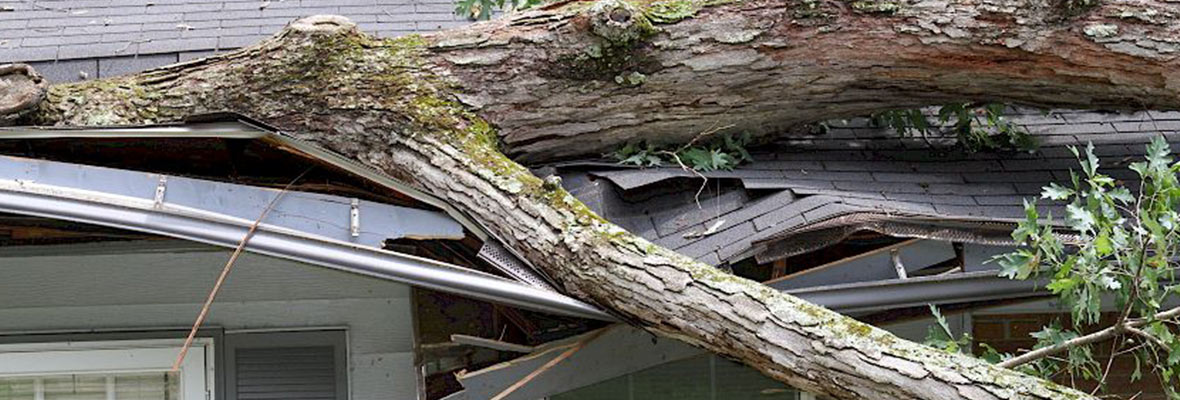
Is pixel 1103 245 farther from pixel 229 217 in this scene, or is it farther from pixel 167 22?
pixel 167 22

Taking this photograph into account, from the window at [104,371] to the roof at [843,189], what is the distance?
157cm

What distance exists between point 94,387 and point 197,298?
50 cm

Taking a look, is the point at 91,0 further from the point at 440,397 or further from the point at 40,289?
the point at 440,397

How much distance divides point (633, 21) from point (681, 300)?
1038mm

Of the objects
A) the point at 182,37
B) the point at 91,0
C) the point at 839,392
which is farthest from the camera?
the point at 91,0

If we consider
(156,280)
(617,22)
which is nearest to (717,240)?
(617,22)

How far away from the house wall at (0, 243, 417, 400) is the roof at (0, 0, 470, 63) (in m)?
0.79

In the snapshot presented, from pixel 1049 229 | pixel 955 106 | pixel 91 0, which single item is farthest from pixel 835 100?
pixel 91 0

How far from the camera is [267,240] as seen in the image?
439 centimetres

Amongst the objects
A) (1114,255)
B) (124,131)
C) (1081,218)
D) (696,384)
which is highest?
(124,131)

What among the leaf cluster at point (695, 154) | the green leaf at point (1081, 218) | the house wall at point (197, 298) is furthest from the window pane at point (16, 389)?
the green leaf at point (1081, 218)

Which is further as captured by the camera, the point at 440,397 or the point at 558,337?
the point at 440,397

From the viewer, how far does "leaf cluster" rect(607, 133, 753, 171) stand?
4.96 meters

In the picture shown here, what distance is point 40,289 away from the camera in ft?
17.7
